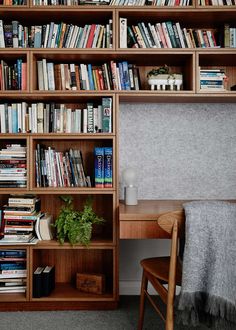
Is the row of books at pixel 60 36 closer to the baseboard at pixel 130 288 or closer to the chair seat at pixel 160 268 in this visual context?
the chair seat at pixel 160 268

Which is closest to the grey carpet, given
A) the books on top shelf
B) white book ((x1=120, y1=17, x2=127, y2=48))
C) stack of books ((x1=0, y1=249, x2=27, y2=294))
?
stack of books ((x1=0, y1=249, x2=27, y2=294))

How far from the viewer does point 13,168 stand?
8.33ft

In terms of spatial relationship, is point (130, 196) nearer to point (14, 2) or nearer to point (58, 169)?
point (58, 169)

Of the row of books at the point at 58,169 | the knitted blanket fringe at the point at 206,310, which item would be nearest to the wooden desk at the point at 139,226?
the row of books at the point at 58,169

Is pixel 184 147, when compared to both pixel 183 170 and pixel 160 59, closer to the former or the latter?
pixel 183 170

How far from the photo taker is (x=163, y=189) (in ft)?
9.25

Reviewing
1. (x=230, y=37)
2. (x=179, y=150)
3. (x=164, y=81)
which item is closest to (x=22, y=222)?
(x=179, y=150)

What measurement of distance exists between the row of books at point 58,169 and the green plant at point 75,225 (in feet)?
0.62

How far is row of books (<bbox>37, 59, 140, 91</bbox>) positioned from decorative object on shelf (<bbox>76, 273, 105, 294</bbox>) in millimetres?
1322

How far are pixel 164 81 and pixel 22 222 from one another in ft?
4.52

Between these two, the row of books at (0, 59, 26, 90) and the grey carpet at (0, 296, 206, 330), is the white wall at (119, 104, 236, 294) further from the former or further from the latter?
the row of books at (0, 59, 26, 90)

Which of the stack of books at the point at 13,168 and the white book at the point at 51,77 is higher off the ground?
the white book at the point at 51,77

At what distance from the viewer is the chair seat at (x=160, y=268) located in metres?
1.85

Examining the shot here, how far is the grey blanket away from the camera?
1.57 meters
